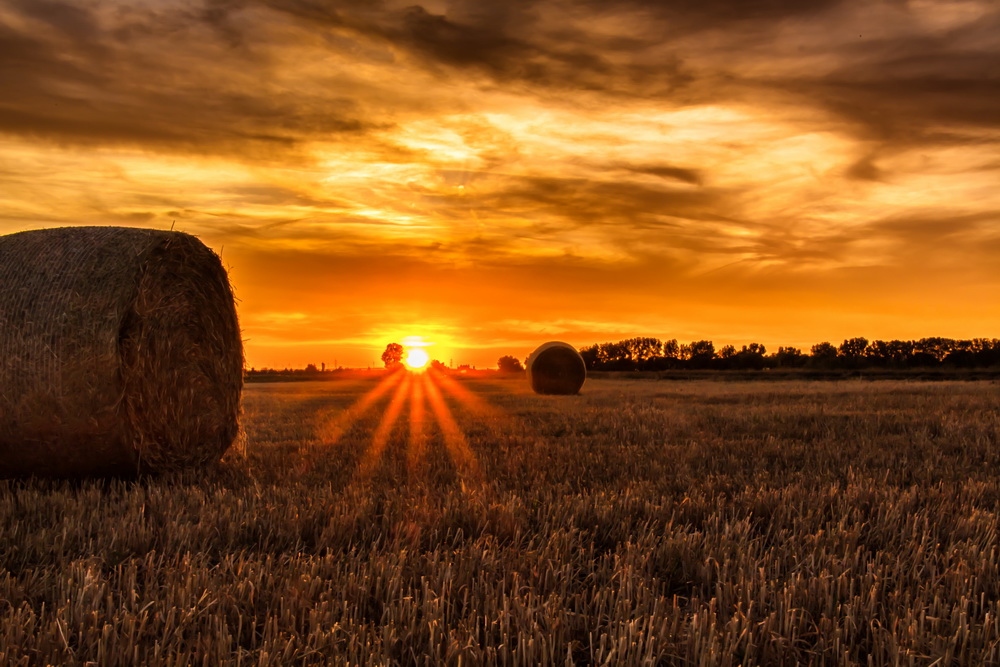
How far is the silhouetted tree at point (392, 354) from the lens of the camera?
12638cm

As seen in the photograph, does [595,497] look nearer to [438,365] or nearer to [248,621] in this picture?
[248,621]

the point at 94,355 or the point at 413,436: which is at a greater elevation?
the point at 94,355

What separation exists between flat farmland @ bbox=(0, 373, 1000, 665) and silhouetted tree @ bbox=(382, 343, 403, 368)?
392ft

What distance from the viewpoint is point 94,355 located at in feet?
23.0

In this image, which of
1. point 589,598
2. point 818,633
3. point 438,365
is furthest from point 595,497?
point 438,365

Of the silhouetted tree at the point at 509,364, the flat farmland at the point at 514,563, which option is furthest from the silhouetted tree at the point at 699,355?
the flat farmland at the point at 514,563

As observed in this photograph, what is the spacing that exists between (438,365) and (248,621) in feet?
324

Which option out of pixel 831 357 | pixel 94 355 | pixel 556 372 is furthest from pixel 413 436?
pixel 831 357

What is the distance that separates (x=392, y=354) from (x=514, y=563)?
413ft

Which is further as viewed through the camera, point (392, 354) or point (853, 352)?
point (392, 354)

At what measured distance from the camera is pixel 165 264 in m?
Result: 8.27

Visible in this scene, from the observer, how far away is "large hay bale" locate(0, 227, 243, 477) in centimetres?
690

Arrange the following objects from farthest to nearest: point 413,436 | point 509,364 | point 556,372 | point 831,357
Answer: point 509,364
point 831,357
point 556,372
point 413,436

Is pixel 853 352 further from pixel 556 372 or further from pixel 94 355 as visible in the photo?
pixel 94 355
